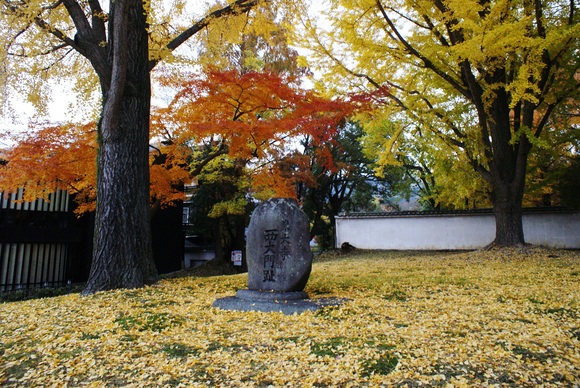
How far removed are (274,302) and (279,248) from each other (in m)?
A: 0.73

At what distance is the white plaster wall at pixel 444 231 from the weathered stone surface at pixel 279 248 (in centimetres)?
1230

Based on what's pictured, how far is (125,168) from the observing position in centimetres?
643

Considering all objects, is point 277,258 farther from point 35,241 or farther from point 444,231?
point 444,231

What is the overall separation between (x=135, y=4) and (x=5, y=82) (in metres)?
3.28

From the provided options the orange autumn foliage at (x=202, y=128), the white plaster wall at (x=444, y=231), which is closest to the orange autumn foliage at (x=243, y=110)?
the orange autumn foliage at (x=202, y=128)

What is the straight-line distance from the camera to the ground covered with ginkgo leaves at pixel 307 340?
268cm

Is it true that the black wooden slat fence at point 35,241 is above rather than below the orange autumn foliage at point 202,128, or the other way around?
below

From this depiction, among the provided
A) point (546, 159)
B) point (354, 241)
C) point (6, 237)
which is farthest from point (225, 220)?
point (546, 159)

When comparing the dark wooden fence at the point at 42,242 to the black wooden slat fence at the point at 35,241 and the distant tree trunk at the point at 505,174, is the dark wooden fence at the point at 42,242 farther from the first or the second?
the distant tree trunk at the point at 505,174

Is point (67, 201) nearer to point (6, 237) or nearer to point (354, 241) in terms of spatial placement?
point (6, 237)

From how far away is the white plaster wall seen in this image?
48.9ft

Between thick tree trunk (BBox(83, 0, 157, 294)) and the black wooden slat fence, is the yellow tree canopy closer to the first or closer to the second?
thick tree trunk (BBox(83, 0, 157, 294))

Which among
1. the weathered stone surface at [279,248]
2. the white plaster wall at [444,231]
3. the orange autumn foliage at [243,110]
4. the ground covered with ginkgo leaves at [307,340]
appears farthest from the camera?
the white plaster wall at [444,231]

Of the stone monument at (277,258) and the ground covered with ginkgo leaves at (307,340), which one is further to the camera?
the stone monument at (277,258)
